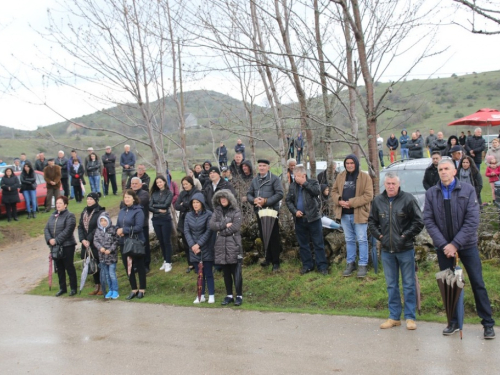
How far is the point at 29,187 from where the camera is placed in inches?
678

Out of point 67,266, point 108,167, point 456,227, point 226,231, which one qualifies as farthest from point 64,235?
point 108,167

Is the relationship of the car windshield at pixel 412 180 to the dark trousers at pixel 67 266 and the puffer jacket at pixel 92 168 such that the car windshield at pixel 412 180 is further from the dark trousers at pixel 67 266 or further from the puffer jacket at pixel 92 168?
the puffer jacket at pixel 92 168

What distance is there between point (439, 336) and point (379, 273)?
229 centimetres

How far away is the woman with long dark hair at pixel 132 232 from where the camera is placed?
959 centimetres

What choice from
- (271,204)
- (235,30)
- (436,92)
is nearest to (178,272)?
(271,204)

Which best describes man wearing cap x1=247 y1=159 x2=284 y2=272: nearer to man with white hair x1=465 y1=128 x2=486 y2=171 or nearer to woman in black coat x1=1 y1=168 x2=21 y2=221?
man with white hair x1=465 y1=128 x2=486 y2=171

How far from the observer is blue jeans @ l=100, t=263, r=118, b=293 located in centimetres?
980

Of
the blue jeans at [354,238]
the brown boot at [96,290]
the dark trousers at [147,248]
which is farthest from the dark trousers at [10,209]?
the blue jeans at [354,238]

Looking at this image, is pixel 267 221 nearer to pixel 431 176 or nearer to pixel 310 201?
pixel 310 201

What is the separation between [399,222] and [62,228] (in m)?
6.49

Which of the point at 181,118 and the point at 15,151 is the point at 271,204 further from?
the point at 15,151

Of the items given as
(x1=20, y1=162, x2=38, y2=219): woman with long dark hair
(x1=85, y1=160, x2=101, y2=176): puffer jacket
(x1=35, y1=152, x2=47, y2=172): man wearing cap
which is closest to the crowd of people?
(x1=20, y1=162, x2=38, y2=219): woman with long dark hair

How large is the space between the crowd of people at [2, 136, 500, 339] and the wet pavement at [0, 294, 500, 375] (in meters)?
0.47

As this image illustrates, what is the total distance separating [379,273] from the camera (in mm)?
8625
